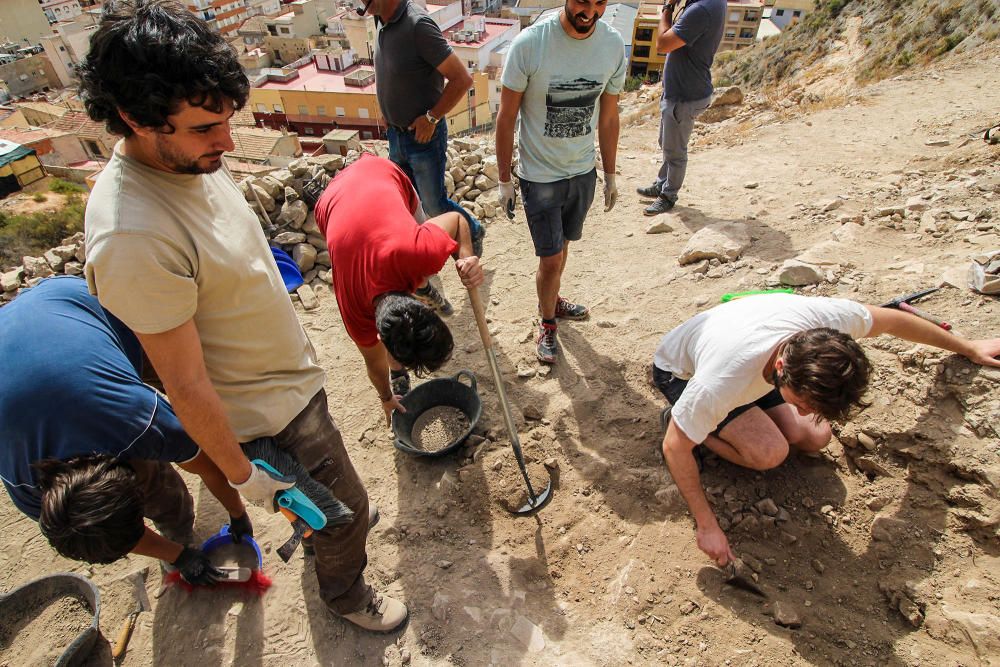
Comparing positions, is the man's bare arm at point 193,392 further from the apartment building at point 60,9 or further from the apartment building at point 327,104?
the apartment building at point 60,9

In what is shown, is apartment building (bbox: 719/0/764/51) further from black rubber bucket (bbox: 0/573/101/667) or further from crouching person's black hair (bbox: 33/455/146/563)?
black rubber bucket (bbox: 0/573/101/667)

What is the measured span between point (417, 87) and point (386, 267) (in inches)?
66.7

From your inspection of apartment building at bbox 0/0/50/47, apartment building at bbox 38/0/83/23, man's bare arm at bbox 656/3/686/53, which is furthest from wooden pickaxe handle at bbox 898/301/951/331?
apartment building at bbox 38/0/83/23

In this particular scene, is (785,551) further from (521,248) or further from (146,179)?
(521,248)

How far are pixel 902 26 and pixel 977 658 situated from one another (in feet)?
39.2

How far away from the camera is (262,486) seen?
5.30ft

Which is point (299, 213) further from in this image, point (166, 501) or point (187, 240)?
point (187, 240)

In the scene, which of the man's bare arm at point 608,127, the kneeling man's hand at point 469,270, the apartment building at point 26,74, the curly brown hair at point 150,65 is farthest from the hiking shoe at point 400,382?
the apartment building at point 26,74

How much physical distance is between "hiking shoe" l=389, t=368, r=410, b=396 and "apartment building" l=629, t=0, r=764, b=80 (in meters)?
23.1

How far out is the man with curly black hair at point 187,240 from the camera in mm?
1173

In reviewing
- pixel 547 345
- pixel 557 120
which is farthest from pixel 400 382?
pixel 557 120

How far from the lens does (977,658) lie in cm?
171

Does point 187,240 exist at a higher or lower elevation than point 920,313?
higher

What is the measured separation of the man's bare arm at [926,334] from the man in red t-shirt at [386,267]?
1.70 m
